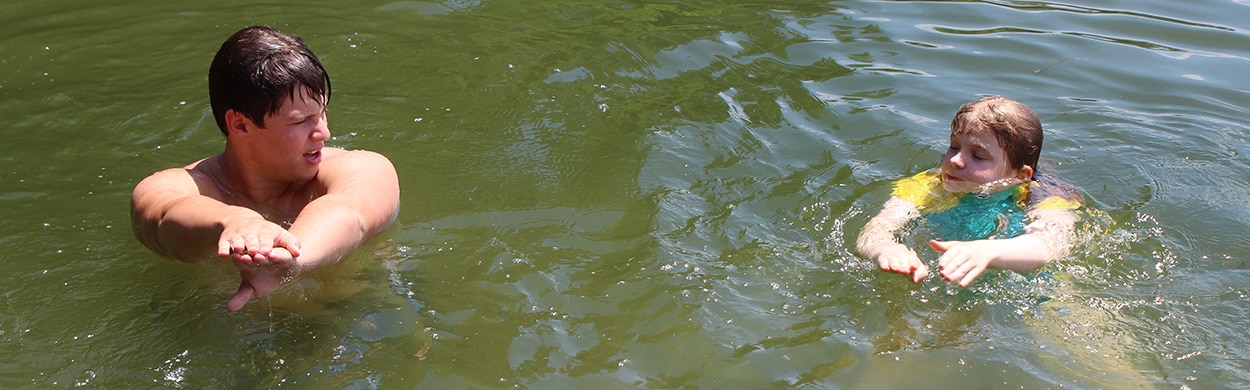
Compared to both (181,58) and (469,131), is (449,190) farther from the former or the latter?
(181,58)

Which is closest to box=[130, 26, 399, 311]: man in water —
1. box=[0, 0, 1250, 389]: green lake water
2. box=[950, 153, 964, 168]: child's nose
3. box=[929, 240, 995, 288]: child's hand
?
box=[0, 0, 1250, 389]: green lake water

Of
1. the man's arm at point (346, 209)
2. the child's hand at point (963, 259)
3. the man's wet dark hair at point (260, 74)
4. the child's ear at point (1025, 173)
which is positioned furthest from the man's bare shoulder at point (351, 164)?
the child's ear at point (1025, 173)

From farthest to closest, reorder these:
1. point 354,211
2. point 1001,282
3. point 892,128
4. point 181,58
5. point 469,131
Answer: point 181,58 → point 892,128 → point 469,131 → point 1001,282 → point 354,211

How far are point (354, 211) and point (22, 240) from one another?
1.89 meters

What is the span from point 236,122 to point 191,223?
0.47 meters

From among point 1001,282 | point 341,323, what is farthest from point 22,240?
point 1001,282

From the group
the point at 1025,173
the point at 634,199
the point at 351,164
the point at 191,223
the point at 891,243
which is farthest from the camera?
the point at 634,199

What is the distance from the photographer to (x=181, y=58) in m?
6.96

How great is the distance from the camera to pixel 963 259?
411cm

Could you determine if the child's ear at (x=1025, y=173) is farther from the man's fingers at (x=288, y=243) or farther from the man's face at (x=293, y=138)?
the man's fingers at (x=288, y=243)

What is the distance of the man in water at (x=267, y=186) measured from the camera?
3529mm

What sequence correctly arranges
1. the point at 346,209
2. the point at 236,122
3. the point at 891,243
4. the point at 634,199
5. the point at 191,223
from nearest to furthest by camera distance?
the point at 191,223 → the point at 346,209 → the point at 236,122 → the point at 891,243 → the point at 634,199

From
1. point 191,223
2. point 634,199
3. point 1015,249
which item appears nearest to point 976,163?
point 1015,249

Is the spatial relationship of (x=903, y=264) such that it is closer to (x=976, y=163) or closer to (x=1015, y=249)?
(x=1015, y=249)
